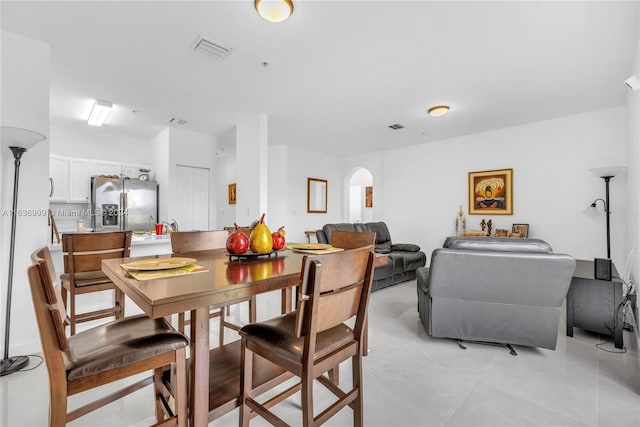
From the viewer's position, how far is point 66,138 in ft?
16.4

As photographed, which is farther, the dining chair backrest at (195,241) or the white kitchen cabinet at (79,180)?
the white kitchen cabinet at (79,180)

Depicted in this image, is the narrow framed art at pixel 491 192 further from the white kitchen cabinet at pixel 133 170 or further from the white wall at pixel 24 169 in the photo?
the white kitchen cabinet at pixel 133 170

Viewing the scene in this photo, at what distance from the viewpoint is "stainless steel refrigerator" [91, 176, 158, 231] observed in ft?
16.0

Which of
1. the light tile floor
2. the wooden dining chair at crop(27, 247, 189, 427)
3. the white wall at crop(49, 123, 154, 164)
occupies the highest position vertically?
the white wall at crop(49, 123, 154, 164)

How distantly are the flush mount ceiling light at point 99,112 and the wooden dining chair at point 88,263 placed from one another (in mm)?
2593

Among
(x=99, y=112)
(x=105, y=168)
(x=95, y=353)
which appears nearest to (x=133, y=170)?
(x=105, y=168)

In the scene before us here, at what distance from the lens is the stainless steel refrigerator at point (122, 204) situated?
4.89 m

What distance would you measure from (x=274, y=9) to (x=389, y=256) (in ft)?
11.4

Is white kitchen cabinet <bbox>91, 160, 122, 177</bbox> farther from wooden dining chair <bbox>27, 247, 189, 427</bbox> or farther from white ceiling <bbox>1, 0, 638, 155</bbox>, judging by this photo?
wooden dining chair <bbox>27, 247, 189, 427</bbox>

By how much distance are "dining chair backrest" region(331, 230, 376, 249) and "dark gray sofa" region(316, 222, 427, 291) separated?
1882mm

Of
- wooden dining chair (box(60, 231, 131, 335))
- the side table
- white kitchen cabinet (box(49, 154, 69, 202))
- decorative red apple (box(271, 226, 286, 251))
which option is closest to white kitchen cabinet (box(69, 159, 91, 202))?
white kitchen cabinet (box(49, 154, 69, 202))

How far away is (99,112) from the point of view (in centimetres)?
415

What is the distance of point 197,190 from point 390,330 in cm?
433

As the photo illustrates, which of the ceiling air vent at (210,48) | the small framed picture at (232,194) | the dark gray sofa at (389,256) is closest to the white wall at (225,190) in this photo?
the small framed picture at (232,194)
